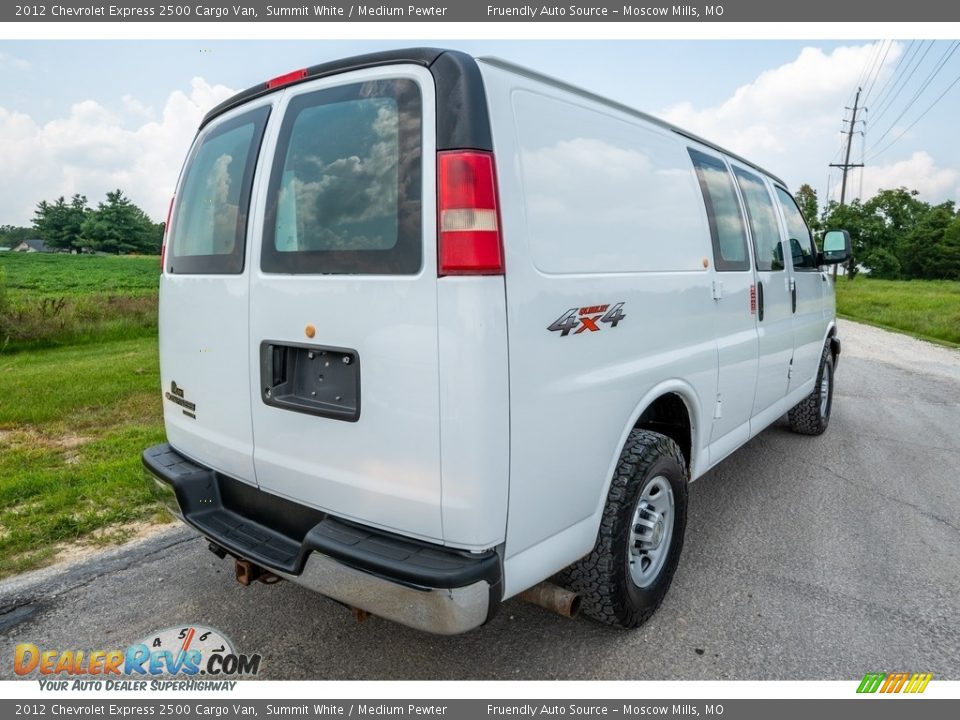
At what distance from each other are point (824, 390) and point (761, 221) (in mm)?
2551

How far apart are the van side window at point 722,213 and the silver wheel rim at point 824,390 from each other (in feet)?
8.84

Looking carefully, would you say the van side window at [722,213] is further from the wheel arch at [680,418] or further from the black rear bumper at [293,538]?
the black rear bumper at [293,538]

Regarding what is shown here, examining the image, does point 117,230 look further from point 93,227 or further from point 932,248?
point 932,248

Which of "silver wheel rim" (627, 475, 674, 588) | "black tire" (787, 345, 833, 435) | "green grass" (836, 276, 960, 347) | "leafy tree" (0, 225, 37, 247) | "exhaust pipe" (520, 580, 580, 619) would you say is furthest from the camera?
"leafy tree" (0, 225, 37, 247)

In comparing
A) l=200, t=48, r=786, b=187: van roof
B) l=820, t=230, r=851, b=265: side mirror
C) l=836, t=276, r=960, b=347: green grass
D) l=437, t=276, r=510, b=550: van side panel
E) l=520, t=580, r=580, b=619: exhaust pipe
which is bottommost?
l=836, t=276, r=960, b=347: green grass

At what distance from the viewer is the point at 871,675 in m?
2.59

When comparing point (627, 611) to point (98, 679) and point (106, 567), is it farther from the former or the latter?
point (106, 567)

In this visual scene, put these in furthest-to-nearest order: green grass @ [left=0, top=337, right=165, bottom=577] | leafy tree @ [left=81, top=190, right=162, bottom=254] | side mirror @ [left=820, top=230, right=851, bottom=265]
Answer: leafy tree @ [left=81, top=190, right=162, bottom=254] → side mirror @ [left=820, top=230, right=851, bottom=265] → green grass @ [left=0, top=337, right=165, bottom=577]

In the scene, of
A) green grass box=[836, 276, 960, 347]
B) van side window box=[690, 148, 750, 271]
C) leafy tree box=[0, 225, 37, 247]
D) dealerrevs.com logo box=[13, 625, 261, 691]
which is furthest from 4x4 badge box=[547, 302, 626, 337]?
leafy tree box=[0, 225, 37, 247]

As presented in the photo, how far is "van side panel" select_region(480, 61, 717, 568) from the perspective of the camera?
83.4 inches

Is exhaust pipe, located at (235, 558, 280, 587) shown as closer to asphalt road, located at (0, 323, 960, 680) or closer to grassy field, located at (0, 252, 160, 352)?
asphalt road, located at (0, 323, 960, 680)

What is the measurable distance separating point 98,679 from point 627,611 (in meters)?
2.16

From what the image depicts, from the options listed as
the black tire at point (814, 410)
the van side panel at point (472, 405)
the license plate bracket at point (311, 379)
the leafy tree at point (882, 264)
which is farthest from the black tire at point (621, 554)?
the leafy tree at point (882, 264)

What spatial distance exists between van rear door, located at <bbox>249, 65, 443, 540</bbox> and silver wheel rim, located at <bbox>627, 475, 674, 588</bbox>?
121 cm
